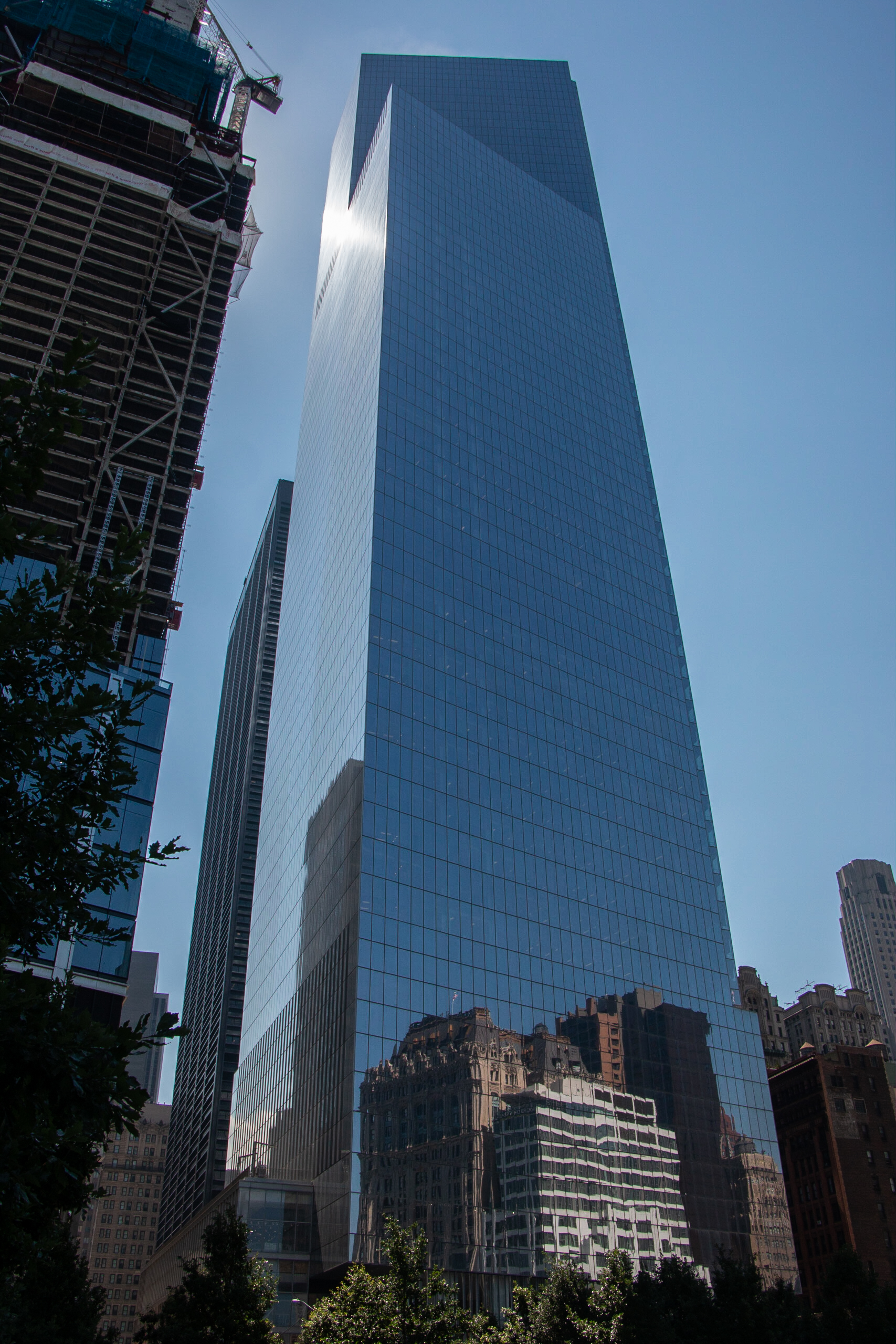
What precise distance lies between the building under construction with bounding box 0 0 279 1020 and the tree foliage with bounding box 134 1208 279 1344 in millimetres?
23830

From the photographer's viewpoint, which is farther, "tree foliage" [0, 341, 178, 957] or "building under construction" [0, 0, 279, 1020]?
"building under construction" [0, 0, 279, 1020]

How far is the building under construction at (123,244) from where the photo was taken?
83.2 meters

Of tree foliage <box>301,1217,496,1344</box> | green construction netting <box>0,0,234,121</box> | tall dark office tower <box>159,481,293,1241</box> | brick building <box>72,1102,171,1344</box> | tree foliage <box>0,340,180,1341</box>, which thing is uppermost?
green construction netting <box>0,0,234,121</box>

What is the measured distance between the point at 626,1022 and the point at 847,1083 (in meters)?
70.7

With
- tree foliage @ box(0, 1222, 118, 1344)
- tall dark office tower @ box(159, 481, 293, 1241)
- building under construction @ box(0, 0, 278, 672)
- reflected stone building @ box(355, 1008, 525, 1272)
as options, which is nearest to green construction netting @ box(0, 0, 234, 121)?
building under construction @ box(0, 0, 278, 672)

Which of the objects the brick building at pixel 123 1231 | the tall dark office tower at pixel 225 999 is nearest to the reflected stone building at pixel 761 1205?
the tall dark office tower at pixel 225 999

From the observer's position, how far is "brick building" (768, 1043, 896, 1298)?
124 meters

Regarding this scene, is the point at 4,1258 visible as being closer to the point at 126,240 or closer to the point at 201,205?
the point at 126,240

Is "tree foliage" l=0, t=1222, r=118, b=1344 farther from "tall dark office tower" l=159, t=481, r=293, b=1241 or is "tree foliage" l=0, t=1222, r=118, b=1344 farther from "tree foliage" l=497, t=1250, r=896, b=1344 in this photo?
"tall dark office tower" l=159, t=481, r=293, b=1241

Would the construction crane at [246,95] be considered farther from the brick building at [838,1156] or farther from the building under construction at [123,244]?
the brick building at [838,1156]

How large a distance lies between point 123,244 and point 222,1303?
84703 mm

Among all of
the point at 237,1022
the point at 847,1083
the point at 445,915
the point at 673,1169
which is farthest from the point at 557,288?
the point at 237,1022

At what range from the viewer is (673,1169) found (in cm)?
7875

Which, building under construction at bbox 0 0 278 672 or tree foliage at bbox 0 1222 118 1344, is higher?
building under construction at bbox 0 0 278 672
